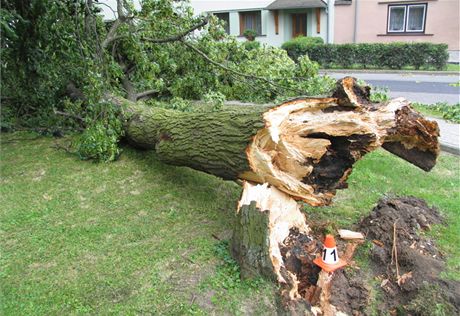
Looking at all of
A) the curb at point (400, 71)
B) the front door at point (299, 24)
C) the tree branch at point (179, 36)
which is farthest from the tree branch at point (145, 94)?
the front door at point (299, 24)

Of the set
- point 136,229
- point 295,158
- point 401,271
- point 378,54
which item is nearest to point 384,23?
point 378,54

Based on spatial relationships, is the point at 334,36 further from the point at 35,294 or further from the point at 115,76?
the point at 35,294

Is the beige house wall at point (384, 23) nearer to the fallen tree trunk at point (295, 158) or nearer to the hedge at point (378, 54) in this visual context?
the hedge at point (378, 54)

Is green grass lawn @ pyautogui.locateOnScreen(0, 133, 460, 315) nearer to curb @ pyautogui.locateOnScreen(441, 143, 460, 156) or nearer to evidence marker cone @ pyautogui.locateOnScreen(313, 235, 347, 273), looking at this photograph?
curb @ pyautogui.locateOnScreen(441, 143, 460, 156)

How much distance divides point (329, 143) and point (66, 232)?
8.20 feet

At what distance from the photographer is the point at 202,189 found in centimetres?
458

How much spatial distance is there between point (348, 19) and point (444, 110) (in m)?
12.7

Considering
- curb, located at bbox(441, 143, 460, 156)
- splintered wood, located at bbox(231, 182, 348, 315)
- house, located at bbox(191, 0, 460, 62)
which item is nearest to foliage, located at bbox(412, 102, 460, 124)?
curb, located at bbox(441, 143, 460, 156)

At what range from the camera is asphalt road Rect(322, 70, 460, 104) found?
10.2 meters

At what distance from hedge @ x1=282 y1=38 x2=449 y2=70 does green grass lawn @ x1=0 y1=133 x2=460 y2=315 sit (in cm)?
1052

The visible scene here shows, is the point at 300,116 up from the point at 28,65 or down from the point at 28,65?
down

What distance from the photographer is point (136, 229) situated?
3859 millimetres

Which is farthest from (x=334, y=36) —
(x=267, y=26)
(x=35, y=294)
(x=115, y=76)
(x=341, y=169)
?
(x=35, y=294)

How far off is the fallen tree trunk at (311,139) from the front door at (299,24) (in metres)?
19.7
